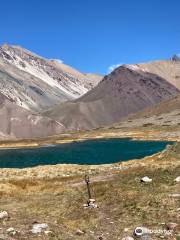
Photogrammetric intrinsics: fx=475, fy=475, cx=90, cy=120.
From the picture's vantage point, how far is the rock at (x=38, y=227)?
32844 millimetres

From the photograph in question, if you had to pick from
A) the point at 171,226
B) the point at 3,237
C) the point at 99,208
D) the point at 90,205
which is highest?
the point at 90,205

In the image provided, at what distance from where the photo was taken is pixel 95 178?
65.9m

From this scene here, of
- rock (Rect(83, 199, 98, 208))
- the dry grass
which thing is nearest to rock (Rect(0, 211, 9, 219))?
the dry grass

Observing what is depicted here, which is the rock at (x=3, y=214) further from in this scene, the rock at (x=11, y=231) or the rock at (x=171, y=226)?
the rock at (x=171, y=226)

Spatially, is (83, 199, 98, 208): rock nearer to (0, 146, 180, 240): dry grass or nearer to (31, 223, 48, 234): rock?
(0, 146, 180, 240): dry grass

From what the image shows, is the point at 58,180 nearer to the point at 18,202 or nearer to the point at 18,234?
the point at 18,202

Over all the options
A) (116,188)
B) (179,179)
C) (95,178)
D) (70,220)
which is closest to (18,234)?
(70,220)

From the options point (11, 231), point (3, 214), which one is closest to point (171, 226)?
point (11, 231)

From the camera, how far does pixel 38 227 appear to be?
3394cm

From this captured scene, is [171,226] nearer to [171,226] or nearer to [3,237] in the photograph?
[171,226]

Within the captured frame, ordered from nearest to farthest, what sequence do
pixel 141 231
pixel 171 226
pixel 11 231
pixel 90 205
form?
pixel 141 231 < pixel 171 226 < pixel 11 231 < pixel 90 205

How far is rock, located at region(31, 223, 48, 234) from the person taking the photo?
108ft

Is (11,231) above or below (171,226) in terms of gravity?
below

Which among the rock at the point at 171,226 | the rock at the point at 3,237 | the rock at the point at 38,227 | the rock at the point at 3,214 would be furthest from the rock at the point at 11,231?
the rock at the point at 171,226
